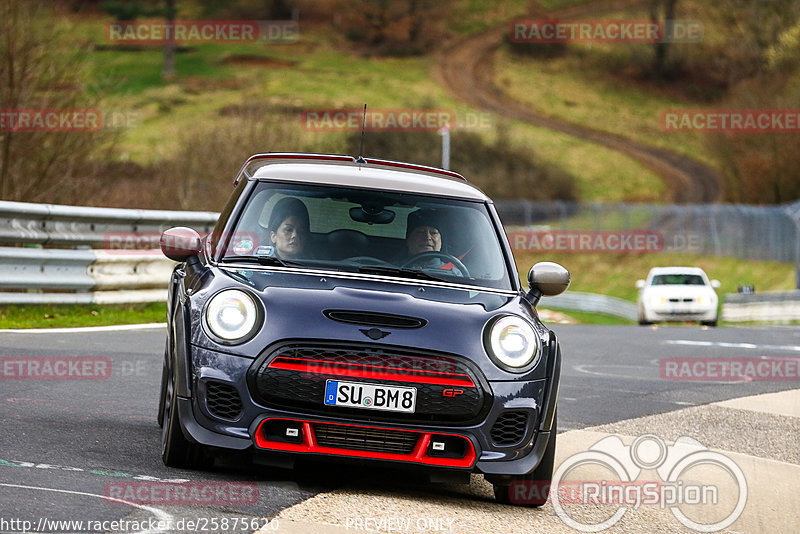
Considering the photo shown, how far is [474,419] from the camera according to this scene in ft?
20.1

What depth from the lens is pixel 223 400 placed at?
6.06 metres

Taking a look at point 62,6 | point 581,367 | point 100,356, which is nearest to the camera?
point 100,356

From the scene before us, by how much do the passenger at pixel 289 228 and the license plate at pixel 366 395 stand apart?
1160mm

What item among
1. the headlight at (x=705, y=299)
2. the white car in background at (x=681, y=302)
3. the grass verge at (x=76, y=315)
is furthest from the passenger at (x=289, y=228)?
the headlight at (x=705, y=299)

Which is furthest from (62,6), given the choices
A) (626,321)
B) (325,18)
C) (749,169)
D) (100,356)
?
(325,18)

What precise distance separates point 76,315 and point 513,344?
875cm

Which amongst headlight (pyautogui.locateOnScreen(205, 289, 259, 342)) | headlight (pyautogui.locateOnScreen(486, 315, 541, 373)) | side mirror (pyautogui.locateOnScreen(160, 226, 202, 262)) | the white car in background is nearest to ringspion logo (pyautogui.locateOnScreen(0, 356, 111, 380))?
side mirror (pyautogui.locateOnScreen(160, 226, 202, 262))

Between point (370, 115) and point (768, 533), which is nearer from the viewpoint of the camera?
point (768, 533)

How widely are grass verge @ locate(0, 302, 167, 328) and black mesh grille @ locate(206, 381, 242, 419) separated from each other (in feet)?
23.7

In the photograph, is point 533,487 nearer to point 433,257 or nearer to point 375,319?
point 375,319

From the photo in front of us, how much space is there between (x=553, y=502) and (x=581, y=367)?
715 centimetres

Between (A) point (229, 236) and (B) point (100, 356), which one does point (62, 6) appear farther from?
(A) point (229, 236)

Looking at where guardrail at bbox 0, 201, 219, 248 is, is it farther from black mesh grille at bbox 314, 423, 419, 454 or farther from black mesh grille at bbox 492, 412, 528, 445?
black mesh grille at bbox 492, 412, 528, 445

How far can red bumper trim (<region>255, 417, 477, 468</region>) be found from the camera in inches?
237
